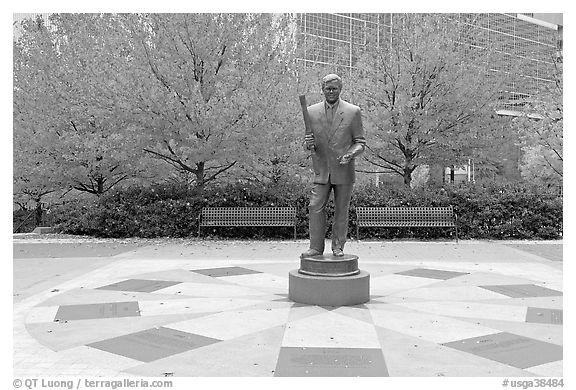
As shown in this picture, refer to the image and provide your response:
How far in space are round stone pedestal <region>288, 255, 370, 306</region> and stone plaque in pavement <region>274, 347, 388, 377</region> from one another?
66.4 inches

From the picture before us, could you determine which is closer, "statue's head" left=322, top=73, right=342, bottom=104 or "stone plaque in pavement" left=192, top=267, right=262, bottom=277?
"statue's head" left=322, top=73, right=342, bottom=104

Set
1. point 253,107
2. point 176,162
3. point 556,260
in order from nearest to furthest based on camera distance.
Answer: point 556,260 → point 253,107 → point 176,162

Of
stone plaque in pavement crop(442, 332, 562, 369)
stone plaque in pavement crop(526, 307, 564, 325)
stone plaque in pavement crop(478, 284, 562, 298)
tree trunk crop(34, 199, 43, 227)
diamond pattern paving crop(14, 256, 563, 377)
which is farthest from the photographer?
tree trunk crop(34, 199, 43, 227)

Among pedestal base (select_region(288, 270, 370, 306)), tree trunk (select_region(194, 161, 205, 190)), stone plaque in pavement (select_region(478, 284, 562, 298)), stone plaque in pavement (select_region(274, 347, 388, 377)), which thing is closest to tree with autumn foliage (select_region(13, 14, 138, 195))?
tree trunk (select_region(194, 161, 205, 190))

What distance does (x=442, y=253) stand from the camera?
39.7 ft

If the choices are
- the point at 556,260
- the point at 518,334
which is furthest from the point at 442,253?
the point at 518,334

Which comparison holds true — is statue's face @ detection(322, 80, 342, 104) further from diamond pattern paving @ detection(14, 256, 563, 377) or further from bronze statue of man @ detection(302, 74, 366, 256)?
diamond pattern paving @ detection(14, 256, 563, 377)

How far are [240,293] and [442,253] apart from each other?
6035 millimetres

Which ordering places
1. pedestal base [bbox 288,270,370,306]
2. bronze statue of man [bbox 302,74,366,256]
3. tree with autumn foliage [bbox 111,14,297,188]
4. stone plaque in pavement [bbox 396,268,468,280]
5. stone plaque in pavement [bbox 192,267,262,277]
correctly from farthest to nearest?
tree with autumn foliage [bbox 111,14,297,188] < stone plaque in pavement [bbox 192,267,262,277] < stone plaque in pavement [bbox 396,268,468,280] < bronze statue of man [bbox 302,74,366,256] < pedestal base [bbox 288,270,370,306]

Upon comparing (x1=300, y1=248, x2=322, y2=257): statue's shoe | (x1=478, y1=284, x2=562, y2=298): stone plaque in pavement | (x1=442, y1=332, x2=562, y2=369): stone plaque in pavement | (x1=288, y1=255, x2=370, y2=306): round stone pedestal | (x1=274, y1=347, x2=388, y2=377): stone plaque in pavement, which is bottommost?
(x1=274, y1=347, x2=388, y2=377): stone plaque in pavement

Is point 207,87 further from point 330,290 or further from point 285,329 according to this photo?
point 285,329

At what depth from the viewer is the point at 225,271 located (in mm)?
9352

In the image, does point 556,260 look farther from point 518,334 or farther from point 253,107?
point 253,107

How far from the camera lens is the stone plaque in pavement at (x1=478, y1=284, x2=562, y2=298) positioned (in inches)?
295
